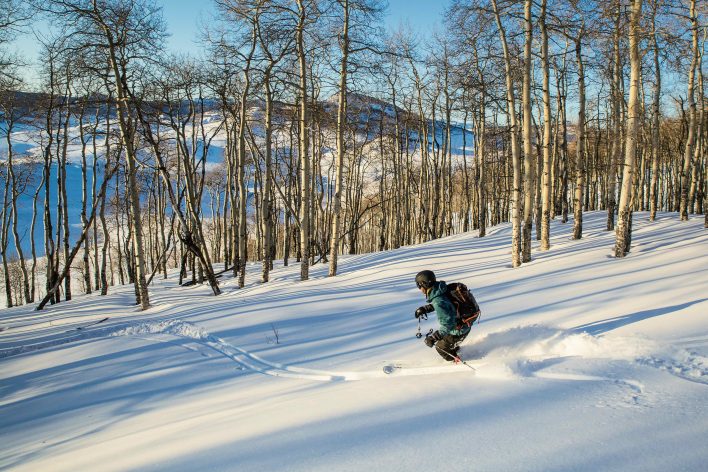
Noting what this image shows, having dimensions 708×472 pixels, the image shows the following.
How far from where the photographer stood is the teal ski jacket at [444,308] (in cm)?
459

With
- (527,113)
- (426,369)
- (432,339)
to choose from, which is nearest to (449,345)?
(432,339)

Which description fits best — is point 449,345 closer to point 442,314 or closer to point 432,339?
point 432,339

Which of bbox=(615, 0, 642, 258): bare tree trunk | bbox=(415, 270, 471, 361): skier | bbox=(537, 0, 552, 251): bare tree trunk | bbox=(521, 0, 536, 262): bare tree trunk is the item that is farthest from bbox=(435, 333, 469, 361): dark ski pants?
bbox=(537, 0, 552, 251): bare tree trunk

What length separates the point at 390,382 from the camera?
14.9 feet

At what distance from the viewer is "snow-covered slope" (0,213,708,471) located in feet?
9.69

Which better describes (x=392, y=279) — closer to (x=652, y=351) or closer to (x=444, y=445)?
(x=652, y=351)

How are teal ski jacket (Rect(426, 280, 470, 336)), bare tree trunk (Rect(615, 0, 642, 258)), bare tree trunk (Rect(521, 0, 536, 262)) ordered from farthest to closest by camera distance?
bare tree trunk (Rect(521, 0, 536, 262)), bare tree trunk (Rect(615, 0, 642, 258)), teal ski jacket (Rect(426, 280, 470, 336))

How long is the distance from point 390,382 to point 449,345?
82 centimetres

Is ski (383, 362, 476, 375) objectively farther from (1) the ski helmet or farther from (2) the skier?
(1) the ski helmet

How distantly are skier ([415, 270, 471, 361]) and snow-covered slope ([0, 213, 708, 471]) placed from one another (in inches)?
10.8

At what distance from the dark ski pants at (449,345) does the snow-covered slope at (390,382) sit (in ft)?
0.62

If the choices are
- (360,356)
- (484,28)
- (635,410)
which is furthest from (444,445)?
(484,28)

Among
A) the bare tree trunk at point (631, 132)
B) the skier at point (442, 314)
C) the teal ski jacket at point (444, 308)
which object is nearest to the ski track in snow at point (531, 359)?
the skier at point (442, 314)

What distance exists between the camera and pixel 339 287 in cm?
1095
